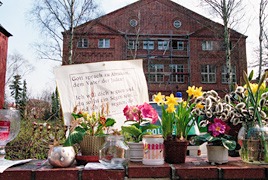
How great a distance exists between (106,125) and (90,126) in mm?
85

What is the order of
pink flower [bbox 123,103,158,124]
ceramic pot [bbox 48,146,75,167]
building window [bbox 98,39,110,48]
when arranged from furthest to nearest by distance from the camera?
building window [bbox 98,39,110,48] → pink flower [bbox 123,103,158,124] → ceramic pot [bbox 48,146,75,167]

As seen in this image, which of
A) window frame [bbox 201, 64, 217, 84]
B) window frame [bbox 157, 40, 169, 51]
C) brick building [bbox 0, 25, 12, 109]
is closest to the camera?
brick building [bbox 0, 25, 12, 109]

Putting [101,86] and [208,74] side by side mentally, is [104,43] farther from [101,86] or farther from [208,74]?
[101,86]

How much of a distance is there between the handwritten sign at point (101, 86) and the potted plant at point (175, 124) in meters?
0.37

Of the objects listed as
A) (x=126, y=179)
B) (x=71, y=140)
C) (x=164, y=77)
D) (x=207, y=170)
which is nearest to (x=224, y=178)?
(x=207, y=170)

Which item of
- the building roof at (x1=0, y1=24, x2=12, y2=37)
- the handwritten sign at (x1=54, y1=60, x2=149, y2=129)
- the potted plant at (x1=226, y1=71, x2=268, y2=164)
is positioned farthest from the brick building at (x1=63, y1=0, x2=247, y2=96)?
the potted plant at (x1=226, y1=71, x2=268, y2=164)

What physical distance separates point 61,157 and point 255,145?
978mm

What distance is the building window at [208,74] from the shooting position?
2161 cm

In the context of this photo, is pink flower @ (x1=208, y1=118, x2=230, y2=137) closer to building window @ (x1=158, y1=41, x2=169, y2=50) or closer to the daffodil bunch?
the daffodil bunch

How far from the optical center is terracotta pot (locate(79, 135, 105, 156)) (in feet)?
4.83

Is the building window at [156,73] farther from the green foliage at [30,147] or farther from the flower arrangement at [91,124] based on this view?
the flower arrangement at [91,124]

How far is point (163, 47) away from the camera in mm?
21734

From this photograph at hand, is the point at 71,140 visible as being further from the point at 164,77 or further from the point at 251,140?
the point at 164,77

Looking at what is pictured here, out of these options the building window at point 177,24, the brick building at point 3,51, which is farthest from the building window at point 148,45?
the brick building at point 3,51
